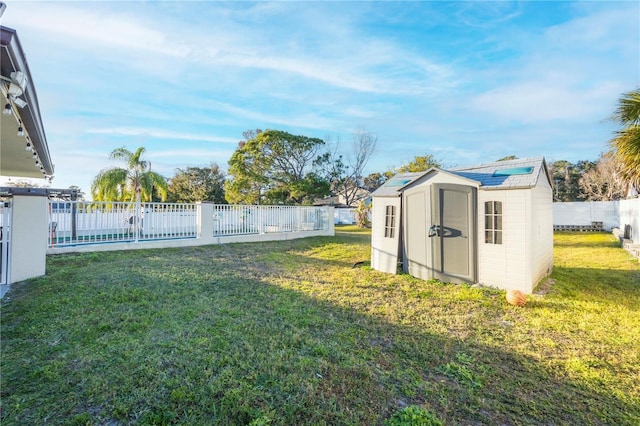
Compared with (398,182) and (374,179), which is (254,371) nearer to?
(398,182)

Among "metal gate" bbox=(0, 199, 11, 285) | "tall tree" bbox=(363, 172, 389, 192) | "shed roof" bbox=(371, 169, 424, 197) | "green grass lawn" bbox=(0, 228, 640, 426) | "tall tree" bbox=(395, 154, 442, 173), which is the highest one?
"tall tree" bbox=(363, 172, 389, 192)

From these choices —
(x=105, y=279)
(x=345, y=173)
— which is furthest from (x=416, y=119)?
(x=105, y=279)

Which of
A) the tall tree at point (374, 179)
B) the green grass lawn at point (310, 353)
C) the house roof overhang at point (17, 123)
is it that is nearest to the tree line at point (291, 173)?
the green grass lawn at point (310, 353)

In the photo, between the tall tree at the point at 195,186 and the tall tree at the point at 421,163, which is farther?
the tall tree at the point at 195,186

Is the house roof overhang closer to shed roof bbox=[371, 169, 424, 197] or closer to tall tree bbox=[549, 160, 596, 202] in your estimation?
shed roof bbox=[371, 169, 424, 197]

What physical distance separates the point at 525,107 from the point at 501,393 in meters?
13.9

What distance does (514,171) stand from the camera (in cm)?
537

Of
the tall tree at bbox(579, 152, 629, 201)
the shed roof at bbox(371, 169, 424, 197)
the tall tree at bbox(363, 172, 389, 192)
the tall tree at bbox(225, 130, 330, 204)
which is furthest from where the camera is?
the tall tree at bbox(363, 172, 389, 192)

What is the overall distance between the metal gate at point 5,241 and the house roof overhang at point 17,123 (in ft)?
4.13

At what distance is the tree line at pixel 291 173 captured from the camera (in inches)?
577

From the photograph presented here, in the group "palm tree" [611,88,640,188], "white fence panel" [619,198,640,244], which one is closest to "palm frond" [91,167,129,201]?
"palm tree" [611,88,640,188]

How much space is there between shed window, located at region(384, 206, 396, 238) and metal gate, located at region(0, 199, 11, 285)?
710cm

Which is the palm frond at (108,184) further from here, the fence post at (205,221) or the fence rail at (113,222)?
the fence post at (205,221)

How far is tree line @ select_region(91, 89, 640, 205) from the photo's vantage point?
48.1 ft
